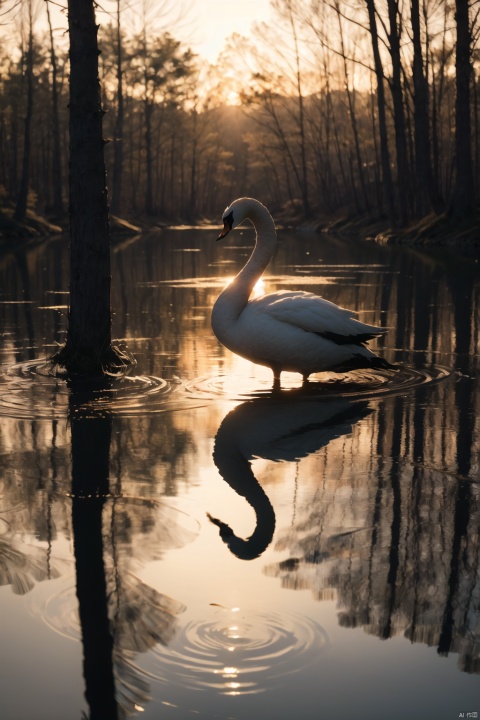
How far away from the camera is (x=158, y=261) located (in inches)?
1095

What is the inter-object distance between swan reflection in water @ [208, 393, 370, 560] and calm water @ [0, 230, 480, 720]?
18mm

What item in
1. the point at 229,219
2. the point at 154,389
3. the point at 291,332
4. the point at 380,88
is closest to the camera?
the point at 291,332

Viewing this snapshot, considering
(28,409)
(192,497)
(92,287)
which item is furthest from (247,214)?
(192,497)

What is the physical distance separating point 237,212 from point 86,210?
130 centimetres

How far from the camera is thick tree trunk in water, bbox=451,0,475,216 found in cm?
3002

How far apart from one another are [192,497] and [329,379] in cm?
385

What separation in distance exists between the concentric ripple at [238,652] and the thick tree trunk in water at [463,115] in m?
28.1

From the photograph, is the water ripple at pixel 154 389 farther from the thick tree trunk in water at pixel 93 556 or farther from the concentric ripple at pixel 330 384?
the thick tree trunk in water at pixel 93 556

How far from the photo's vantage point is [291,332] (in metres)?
7.79

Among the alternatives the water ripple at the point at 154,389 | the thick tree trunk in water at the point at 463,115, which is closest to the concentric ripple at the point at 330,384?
the water ripple at the point at 154,389

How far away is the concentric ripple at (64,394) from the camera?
23.9 feet

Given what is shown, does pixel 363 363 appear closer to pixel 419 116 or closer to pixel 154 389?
pixel 154 389

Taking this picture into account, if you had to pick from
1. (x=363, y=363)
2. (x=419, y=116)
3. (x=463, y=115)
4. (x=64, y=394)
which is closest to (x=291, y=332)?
(x=363, y=363)

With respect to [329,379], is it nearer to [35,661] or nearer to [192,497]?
[192,497]
